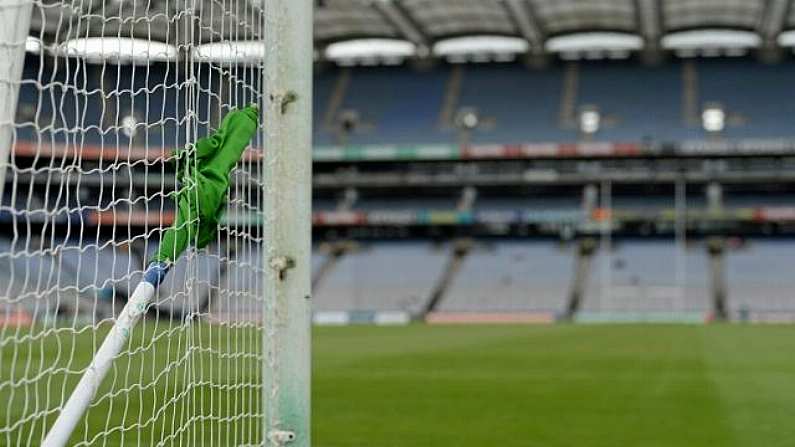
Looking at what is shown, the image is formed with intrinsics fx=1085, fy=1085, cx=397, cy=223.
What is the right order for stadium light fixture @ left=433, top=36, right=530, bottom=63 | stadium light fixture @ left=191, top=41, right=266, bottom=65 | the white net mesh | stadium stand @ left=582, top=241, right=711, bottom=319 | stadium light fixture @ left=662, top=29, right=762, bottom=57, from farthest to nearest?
1. stadium light fixture @ left=433, top=36, right=530, bottom=63
2. stadium stand @ left=582, top=241, right=711, bottom=319
3. stadium light fixture @ left=662, top=29, right=762, bottom=57
4. stadium light fixture @ left=191, top=41, right=266, bottom=65
5. the white net mesh

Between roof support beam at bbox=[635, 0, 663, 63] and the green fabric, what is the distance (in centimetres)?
3037

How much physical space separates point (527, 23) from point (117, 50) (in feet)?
109

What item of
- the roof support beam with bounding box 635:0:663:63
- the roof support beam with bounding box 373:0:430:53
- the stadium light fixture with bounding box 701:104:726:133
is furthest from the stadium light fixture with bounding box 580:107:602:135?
the roof support beam with bounding box 373:0:430:53

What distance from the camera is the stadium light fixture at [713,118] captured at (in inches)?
1597

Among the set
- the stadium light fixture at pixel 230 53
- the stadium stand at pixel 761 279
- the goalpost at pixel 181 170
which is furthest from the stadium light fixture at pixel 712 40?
the goalpost at pixel 181 170

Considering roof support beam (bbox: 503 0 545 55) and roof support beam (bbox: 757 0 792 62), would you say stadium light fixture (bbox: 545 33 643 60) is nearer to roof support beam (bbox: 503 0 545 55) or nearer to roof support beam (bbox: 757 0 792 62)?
roof support beam (bbox: 503 0 545 55)

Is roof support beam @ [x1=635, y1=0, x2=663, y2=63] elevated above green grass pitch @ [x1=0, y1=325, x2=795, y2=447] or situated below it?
above

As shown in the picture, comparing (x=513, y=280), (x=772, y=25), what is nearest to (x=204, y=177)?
(x=772, y=25)

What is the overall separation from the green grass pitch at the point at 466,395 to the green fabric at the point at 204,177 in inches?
22.3

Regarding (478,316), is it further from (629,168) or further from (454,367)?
(454,367)

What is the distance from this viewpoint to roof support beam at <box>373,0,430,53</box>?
33125mm

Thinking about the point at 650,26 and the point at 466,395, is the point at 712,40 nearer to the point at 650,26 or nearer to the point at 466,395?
the point at 650,26

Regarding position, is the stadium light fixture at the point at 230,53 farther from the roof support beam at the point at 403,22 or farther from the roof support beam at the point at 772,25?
the roof support beam at the point at 772,25

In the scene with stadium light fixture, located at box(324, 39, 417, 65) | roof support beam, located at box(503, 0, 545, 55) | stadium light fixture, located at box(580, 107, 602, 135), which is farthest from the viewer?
stadium light fixture, located at box(580, 107, 602, 135)
